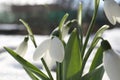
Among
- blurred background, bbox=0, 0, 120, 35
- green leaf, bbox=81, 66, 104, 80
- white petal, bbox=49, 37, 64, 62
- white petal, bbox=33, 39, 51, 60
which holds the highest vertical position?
blurred background, bbox=0, 0, 120, 35

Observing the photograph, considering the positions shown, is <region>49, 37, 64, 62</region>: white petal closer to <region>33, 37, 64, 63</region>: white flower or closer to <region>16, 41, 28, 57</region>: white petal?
<region>33, 37, 64, 63</region>: white flower

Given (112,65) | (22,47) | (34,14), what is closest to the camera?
(112,65)

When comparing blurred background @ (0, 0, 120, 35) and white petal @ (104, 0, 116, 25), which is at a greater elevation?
blurred background @ (0, 0, 120, 35)

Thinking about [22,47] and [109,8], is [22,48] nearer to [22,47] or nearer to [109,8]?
[22,47]


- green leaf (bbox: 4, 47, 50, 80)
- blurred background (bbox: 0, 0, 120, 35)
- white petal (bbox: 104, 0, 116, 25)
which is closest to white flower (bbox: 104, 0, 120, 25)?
white petal (bbox: 104, 0, 116, 25)

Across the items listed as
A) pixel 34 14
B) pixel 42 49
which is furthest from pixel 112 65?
pixel 34 14

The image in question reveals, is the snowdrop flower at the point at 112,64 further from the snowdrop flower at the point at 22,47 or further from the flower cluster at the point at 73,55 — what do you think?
the snowdrop flower at the point at 22,47

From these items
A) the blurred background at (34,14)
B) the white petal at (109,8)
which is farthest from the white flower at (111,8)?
the blurred background at (34,14)
